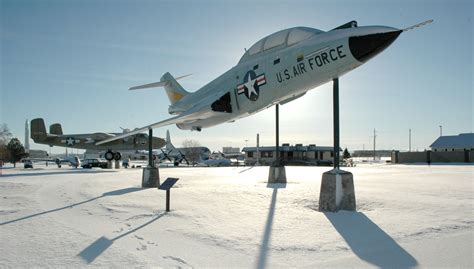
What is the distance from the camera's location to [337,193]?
8.48 meters

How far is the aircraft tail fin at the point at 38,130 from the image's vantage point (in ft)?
128

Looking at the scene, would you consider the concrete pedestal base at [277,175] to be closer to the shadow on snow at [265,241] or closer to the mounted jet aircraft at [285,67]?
the mounted jet aircraft at [285,67]

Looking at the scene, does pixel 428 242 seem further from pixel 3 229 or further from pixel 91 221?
pixel 3 229

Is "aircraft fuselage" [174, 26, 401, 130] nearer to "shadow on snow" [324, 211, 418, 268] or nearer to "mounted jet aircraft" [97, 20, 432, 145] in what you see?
"mounted jet aircraft" [97, 20, 432, 145]

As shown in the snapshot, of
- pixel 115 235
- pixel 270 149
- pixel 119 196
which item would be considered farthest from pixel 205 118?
pixel 270 149

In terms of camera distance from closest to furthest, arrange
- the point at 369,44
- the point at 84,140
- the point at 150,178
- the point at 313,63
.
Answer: the point at 369,44, the point at 313,63, the point at 150,178, the point at 84,140

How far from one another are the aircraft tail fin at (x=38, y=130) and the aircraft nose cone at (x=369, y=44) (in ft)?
130

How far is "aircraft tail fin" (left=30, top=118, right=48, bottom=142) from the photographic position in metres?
38.9

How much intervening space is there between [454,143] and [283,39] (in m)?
64.0

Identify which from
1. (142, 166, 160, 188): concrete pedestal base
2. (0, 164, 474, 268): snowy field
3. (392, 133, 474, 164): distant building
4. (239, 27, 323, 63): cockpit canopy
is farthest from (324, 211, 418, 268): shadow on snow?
(392, 133, 474, 164): distant building

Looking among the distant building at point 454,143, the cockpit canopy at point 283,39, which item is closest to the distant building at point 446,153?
the distant building at point 454,143

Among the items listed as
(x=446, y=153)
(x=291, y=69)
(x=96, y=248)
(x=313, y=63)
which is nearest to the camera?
(x=96, y=248)

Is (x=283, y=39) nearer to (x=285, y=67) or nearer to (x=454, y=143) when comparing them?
(x=285, y=67)

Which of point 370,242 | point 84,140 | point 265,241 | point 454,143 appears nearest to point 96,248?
point 265,241
